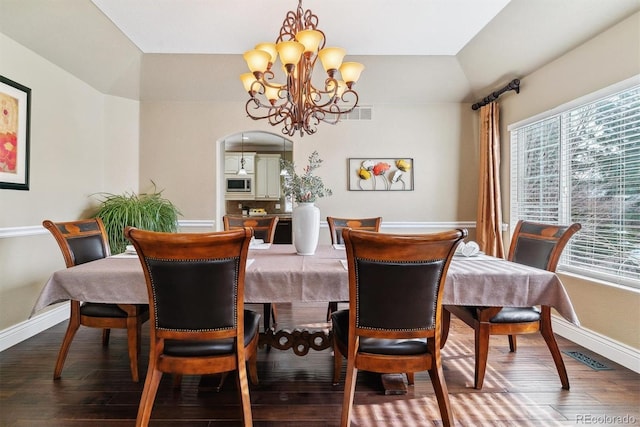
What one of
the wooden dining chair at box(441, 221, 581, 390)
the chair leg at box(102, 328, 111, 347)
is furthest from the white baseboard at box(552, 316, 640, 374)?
the chair leg at box(102, 328, 111, 347)

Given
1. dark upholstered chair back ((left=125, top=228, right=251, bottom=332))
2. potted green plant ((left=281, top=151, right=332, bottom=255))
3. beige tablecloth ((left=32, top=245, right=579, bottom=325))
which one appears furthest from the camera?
potted green plant ((left=281, top=151, right=332, bottom=255))

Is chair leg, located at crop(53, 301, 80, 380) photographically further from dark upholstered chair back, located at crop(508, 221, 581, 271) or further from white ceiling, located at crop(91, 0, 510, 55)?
dark upholstered chair back, located at crop(508, 221, 581, 271)

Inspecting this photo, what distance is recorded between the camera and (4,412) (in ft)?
5.35

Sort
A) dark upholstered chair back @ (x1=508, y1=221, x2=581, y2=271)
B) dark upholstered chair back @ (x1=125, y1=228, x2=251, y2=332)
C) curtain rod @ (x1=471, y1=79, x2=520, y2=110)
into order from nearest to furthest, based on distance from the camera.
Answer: dark upholstered chair back @ (x1=125, y1=228, x2=251, y2=332) < dark upholstered chair back @ (x1=508, y1=221, x2=581, y2=271) < curtain rod @ (x1=471, y1=79, x2=520, y2=110)

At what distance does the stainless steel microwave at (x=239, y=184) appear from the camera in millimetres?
7086

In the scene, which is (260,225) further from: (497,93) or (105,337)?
(497,93)

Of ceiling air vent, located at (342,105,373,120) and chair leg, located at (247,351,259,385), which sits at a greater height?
ceiling air vent, located at (342,105,373,120)

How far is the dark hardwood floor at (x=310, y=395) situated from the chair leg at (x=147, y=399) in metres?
0.30

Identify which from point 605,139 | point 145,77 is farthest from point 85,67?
point 605,139

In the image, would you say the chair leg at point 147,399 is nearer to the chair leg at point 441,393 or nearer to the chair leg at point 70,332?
the chair leg at point 70,332

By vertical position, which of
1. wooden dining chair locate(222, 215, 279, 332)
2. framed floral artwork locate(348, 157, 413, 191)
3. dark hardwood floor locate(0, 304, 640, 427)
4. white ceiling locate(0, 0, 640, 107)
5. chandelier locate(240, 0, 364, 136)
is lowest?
dark hardwood floor locate(0, 304, 640, 427)

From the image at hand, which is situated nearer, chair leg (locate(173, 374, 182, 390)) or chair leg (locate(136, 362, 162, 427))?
chair leg (locate(136, 362, 162, 427))

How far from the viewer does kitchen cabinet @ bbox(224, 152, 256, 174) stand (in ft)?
23.4

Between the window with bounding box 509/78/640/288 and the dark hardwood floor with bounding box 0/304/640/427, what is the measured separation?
776mm
